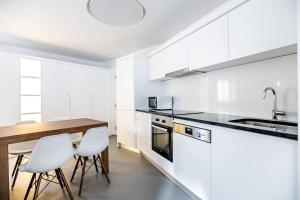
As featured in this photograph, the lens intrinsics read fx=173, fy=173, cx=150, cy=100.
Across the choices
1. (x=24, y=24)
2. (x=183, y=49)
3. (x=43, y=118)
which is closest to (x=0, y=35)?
(x=24, y=24)

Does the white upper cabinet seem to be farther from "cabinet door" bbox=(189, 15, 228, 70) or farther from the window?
the window

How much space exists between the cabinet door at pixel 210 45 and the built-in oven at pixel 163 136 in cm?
84

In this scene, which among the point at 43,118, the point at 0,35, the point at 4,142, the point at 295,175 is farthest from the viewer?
the point at 43,118

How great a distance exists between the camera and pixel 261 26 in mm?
1449

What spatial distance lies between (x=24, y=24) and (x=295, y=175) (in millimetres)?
3569

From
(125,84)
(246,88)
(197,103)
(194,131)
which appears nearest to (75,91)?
(125,84)

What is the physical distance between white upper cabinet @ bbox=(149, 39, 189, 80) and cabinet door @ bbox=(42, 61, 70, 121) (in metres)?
2.10

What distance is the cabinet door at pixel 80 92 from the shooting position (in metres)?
4.24

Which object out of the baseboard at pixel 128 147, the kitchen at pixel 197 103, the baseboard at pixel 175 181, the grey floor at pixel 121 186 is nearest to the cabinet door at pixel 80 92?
the kitchen at pixel 197 103

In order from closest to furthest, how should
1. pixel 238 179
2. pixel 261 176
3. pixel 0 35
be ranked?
pixel 261 176 < pixel 238 179 < pixel 0 35

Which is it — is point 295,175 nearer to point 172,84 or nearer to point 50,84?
point 172,84

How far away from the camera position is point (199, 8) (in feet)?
7.09

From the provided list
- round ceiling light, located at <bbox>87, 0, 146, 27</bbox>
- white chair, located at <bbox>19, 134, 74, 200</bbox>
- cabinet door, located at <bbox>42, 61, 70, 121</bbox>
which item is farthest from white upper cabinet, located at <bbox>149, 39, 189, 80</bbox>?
cabinet door, located at <bbox>42, 61, 70, 121</bbox>

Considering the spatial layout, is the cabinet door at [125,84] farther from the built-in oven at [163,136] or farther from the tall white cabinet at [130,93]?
the built-in oven at [163,136]
